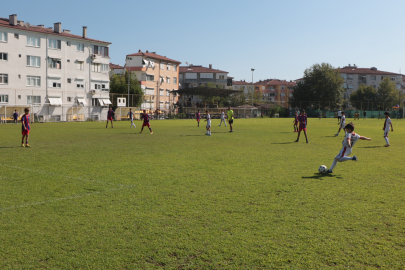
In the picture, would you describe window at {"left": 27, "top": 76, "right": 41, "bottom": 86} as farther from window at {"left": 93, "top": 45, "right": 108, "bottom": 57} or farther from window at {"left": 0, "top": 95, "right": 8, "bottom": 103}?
window at {"left": 93, "top": 45, "right": 108, "bottom": 57}

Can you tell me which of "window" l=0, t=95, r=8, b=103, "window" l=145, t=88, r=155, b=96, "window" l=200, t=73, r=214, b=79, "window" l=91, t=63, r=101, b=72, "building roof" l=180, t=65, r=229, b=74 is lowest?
"window" l=0, t=95, r=8, b=103

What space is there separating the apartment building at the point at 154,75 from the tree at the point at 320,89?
33.9 metres

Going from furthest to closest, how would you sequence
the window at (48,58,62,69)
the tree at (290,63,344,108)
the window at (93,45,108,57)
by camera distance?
the tree at (290,63,344,108) → the window at (93,45,108,57) → the window at (48,58,62,69)

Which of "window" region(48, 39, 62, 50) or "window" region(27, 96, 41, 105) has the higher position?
"window" region(48, 39, 62, 50)

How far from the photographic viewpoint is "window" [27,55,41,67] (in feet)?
180

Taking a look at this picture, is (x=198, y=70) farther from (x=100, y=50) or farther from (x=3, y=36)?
(x=3, y=36)

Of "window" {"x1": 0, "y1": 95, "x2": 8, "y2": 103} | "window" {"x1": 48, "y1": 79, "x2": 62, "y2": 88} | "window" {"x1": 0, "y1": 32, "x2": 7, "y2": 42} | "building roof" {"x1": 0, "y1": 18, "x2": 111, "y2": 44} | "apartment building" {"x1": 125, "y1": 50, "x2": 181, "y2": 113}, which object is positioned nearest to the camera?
"window" {"x1": 0, "y1": 95, "x2": 8, "y2": 103}

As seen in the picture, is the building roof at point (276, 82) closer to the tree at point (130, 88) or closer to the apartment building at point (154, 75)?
the apartment building at point (154, 75)

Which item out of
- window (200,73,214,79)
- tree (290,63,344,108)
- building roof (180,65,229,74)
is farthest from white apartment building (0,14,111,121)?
tree (290,63,344,108)

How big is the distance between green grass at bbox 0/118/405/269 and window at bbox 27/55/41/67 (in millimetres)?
48833

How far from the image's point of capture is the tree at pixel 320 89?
317 ft

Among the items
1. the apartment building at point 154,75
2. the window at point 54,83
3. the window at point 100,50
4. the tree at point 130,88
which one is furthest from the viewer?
the apartment building at point 154,75

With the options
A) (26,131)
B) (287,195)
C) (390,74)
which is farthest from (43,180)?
(390,74)

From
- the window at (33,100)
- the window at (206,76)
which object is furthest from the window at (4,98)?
the window at (206,76)
